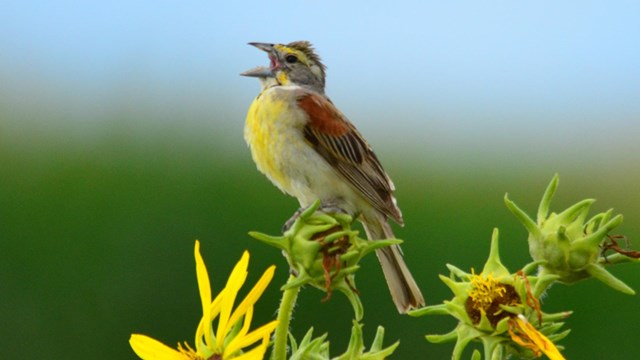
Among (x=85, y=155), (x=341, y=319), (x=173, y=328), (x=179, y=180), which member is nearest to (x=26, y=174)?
(x=85, y=155)

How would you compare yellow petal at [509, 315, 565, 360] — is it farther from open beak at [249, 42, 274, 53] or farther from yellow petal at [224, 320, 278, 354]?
open beak at [249, 42, 274, 53]

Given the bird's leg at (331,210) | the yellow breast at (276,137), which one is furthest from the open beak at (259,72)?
the bird's leg at (331,210)

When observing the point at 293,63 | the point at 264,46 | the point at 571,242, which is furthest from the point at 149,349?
the point at 293,63

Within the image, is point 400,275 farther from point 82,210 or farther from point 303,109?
point 82,210

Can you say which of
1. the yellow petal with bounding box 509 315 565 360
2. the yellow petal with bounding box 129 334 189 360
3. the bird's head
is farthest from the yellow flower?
the bird's head

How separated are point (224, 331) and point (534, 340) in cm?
59

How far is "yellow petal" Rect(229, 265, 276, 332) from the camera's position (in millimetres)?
2459

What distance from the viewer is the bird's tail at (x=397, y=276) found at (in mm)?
3746

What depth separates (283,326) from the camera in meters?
2.54

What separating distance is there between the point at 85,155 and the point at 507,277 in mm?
5708

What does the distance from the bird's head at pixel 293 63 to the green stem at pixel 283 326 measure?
1904mm

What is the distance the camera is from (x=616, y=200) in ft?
28.1

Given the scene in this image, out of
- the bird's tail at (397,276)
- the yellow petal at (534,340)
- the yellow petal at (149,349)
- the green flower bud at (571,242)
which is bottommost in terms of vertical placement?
the bird's tail at (397,276)

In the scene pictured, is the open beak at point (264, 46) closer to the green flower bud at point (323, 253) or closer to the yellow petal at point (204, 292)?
the green flower bud at point (323, 253)
